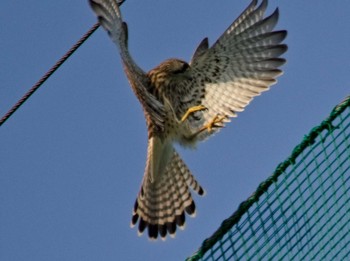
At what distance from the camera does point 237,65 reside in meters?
6.50

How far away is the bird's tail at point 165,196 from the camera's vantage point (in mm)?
6477

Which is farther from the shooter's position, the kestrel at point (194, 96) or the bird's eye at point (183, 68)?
the bird's eye at point (183, 68)

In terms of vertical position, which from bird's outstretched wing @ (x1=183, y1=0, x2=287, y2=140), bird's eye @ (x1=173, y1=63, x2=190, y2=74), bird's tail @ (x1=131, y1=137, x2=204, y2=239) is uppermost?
bird's outstretched wing @ (x1=183, y1=0, x2=287, y2=140)

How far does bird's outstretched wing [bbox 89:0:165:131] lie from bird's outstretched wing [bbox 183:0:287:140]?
1.71ft

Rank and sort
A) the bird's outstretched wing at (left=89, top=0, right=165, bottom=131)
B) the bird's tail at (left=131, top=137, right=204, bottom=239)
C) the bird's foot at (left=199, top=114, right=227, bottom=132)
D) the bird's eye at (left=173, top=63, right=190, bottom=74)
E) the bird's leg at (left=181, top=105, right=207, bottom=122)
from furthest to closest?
the bird's tail at (left=131, top=137, right=204, bottom=239)
the bird's eye at (left=173, top=63, right=190, bottom=74)
the bird's foot at (left=199, top=114, right=227, bottom=132)
the bird's leg at (left=181, top=105, right=207, bottom=122)
the bird's outstretched wing at (left=89, top=0, right=165, bottom=131)

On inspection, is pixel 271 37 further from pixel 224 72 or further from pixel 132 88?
pixel 132 88

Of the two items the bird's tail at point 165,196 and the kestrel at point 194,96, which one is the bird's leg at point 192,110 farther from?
the bird's tail at point 165,196

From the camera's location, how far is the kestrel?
6227 millimetres

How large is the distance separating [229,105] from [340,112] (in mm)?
2092

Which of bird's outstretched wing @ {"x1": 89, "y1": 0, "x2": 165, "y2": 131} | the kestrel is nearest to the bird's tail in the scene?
the kestrel

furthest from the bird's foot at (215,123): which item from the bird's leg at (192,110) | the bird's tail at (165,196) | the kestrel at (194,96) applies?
the bird's tail at (165,196)

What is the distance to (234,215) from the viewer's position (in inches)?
165

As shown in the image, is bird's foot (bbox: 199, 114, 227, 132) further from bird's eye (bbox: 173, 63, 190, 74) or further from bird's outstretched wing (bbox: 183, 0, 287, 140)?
bird's eye (bbox: 173, 63, 190, 74)

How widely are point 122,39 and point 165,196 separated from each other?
151cm
